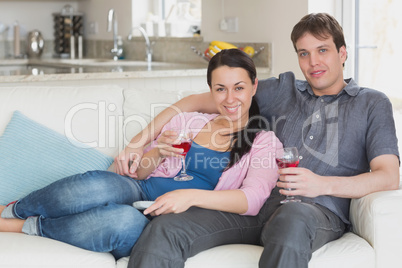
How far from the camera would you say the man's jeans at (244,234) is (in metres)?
1.80

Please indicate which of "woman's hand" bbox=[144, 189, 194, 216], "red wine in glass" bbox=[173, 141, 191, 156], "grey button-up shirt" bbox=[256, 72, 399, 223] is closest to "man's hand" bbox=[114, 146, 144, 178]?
"red wine in glass" bbox=[173, 141, 191, 156]

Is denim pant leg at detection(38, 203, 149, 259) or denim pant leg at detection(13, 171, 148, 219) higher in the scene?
denim pant leg at detection(13, 171, 148, 219)

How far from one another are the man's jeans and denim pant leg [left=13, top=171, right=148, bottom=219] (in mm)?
279

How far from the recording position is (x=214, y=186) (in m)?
2.30

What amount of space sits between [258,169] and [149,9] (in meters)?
3.83

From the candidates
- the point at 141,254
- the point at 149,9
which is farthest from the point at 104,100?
the point at 149,9

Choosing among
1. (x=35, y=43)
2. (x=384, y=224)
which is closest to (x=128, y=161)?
(x=384, y=224)

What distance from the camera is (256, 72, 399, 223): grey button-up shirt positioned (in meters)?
2.14

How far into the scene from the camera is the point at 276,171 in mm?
2221

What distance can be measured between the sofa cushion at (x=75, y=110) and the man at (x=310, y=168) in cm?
22

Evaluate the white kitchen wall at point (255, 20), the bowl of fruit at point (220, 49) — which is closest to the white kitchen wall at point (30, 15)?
the white kitchen wall at point (255, 20)

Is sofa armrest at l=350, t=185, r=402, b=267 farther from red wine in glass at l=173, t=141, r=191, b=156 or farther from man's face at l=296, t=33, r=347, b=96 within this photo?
red wine in glass at l=173, t=141, r=191, b=156

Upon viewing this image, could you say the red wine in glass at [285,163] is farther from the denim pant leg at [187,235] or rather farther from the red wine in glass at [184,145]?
the red wine in glass at [184,145]

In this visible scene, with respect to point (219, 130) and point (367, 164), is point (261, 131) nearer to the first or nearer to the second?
point (219, 130)
